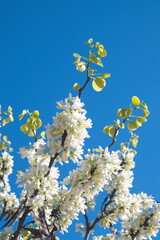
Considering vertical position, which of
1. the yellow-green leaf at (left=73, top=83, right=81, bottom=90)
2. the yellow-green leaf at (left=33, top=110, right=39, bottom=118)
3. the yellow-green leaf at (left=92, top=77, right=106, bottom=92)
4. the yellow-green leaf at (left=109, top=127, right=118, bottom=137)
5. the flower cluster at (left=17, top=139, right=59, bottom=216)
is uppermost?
the yellow-green leaf at (left=73, top=83, right=81, bottom=90)

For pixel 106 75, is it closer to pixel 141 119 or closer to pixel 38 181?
pixel 141 119

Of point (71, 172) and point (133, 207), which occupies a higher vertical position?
point (133, 207)

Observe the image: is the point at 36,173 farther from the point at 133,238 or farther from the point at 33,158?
the point at 133,238

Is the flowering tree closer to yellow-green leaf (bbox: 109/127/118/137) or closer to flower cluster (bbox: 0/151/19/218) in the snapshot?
yellow-green leaf (bbox: 109/127/118/137)

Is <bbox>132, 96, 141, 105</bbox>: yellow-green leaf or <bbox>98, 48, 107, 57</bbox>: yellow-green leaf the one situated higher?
<bbox>98, 48, 107, 57</bbox>: yellow-green leaf

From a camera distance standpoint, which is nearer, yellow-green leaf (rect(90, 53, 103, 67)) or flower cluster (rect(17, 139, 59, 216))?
yellow-green leaf (rect(90, 53, 103, 67))

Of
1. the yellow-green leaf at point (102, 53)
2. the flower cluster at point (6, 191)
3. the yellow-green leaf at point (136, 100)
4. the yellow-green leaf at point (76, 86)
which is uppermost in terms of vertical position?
the flower cluster at point (6, 191)

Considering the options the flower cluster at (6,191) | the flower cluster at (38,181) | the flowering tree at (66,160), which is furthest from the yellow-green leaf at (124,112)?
the flower cluster at (6,191)

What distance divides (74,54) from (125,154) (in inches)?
177

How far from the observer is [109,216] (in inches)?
264

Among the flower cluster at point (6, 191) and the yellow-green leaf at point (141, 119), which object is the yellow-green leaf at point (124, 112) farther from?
the flower cluster at point (6, 191)

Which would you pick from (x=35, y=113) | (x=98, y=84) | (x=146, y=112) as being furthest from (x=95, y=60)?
(x=35, y=113)

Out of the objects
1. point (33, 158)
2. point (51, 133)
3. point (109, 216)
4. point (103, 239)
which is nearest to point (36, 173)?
point (33, 158)

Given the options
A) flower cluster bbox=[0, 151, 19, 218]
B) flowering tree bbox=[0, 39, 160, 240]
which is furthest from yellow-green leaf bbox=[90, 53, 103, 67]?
flower cluster bbox=[0, 151, 19, 218]
